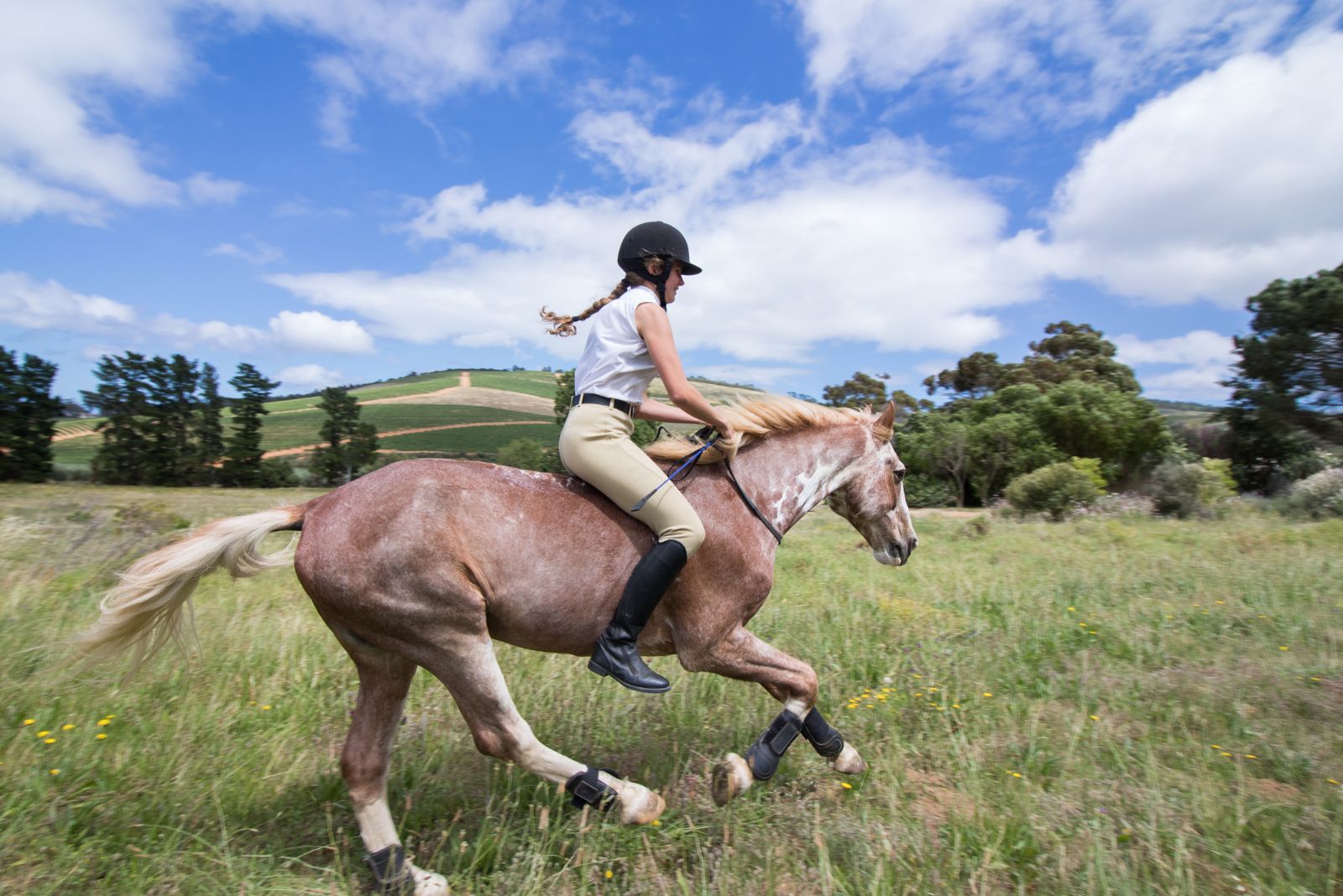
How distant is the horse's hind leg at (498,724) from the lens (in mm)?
2975

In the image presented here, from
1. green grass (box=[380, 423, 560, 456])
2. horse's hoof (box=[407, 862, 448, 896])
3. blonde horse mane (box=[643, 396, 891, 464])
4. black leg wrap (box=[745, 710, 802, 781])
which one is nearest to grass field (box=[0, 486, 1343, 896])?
horse's hoof (box=[407, 862, 448, 896])

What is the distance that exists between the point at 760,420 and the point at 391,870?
109 inches

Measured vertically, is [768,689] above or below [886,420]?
below

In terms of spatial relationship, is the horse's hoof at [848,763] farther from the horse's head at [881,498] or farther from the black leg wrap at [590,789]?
the black leg wrap at [590,789]

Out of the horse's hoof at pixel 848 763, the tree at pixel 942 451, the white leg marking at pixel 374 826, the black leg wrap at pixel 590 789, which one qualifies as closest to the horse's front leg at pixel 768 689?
the horse's hoof at pixel 848 763

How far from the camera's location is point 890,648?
19.3 feet

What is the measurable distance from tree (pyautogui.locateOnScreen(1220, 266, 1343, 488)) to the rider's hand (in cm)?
2973

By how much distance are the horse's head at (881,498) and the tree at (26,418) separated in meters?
57.9

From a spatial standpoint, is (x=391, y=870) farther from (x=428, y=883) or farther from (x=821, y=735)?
(x=821, y=735)

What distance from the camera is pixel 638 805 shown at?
10.3ft

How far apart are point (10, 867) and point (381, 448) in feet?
191

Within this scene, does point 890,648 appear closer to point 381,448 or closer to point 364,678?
point 364,678

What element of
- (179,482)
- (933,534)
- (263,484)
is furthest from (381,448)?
(933,534)

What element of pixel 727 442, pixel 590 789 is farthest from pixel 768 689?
pixel 727 442
